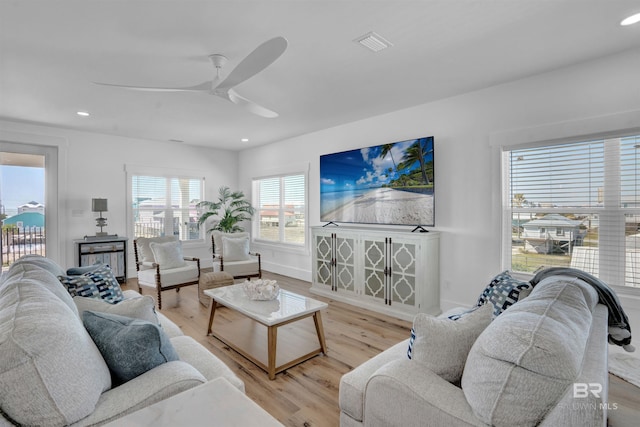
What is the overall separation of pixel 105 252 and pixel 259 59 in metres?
4.64

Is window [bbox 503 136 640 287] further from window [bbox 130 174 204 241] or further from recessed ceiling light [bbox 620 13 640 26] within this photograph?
window [bbox 130 174 204 241]

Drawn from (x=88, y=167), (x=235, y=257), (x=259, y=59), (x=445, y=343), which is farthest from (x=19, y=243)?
(x=445, y=343)

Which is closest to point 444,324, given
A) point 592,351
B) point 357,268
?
point 592,351

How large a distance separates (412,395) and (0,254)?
6113 mm

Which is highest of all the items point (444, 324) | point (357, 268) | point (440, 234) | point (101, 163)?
point (101, 163)

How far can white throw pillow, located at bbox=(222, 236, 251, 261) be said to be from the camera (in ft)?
16.1

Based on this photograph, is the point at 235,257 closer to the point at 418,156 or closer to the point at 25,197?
the point at 418,156

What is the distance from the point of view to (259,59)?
1936 mm

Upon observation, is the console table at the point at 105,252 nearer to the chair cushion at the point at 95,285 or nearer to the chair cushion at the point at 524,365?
the chair cushion at the point at 95,285

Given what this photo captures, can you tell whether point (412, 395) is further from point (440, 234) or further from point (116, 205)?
point (116, 205)

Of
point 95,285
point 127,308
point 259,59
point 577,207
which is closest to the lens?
point 127,308

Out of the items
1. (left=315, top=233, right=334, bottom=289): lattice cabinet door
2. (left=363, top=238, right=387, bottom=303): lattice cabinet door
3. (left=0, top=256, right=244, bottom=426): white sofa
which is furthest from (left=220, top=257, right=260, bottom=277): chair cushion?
(left=0, top=256, right=244, bottom=426): white sofa

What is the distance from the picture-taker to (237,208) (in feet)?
21.2

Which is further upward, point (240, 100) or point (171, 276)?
point (240, 100)
